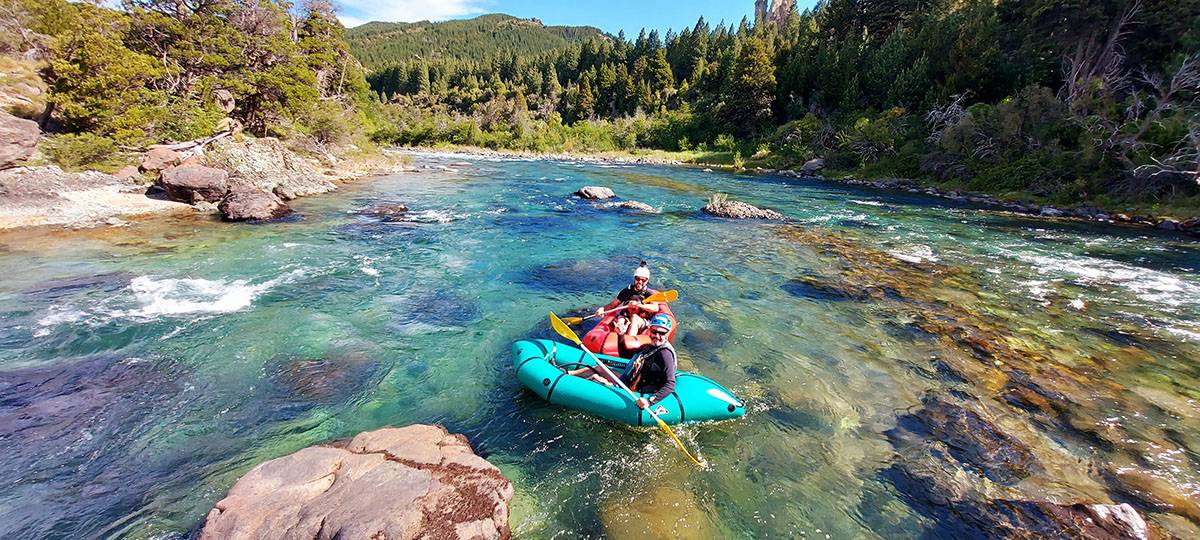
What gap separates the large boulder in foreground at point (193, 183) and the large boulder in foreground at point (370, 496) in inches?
544

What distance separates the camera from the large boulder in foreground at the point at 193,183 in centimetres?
1345

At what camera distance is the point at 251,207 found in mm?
12953

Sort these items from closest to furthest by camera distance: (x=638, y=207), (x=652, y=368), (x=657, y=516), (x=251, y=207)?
1. (x=657, y=516)
2. (x=652, y=368)
3. (x=251, y=207)
4. (x=638, y=207)

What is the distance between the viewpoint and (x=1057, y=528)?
143 inches

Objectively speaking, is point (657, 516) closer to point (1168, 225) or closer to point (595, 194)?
point (595, 194)

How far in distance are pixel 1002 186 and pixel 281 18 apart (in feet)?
117

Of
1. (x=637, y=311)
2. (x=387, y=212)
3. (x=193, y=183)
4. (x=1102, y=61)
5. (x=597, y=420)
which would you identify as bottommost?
(x=597, y=420)

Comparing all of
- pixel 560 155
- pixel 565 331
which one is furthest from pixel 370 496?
pixel 560 155

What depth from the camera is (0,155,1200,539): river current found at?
399cm

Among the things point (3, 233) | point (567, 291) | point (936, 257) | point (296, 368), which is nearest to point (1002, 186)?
point (936, 257)

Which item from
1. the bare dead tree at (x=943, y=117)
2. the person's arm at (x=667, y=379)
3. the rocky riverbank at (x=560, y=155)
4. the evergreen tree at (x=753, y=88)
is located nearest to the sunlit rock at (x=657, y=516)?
the person's arm at (x=667, y=379)

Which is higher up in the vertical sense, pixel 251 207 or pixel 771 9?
pixel 771 9

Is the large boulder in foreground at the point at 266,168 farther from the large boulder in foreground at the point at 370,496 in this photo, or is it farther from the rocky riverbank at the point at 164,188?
the large boulder in foreground at the point at 370,496

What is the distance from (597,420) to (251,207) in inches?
500
